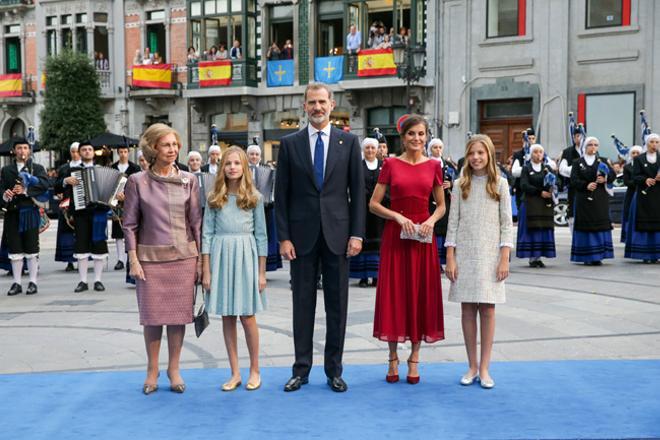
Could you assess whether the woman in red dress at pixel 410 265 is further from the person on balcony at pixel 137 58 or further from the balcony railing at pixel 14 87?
the balcony railing at pixel 14 87

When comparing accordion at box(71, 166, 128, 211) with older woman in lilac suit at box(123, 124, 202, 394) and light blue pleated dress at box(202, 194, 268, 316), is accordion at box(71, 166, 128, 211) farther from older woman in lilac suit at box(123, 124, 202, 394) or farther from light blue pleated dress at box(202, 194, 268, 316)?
light blue pleated dress at box(202, 194, 268, 316)

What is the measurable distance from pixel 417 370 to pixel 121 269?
9046 millimetres

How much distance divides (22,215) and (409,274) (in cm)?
728

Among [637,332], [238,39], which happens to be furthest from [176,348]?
[238,39]

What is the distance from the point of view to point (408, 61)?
73.1 ft

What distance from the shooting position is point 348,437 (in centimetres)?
490

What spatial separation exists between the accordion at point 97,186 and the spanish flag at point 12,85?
26.9m

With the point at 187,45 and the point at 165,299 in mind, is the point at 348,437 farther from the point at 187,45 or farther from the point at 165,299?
the point at 187,45

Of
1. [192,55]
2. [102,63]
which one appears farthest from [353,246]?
[102,63]

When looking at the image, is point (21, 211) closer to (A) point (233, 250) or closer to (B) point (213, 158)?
(B) point (213, 158)

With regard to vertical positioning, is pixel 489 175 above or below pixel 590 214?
above

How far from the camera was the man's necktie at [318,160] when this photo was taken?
5922mm

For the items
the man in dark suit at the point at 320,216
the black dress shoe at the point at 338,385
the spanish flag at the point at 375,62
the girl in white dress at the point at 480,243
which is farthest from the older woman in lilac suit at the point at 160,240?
the spanish flag at the point at 375,62

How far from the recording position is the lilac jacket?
19.2 ft
